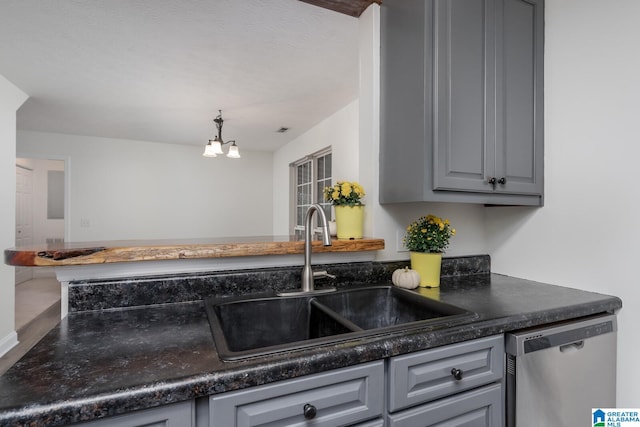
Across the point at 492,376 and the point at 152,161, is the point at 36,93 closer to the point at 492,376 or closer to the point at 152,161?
the point at 152,161

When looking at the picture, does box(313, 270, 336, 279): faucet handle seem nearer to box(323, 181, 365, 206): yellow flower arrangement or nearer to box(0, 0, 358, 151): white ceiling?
box(323, 181, 365, 206): yellow flower arrangement

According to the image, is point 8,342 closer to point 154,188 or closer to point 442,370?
point 154,188

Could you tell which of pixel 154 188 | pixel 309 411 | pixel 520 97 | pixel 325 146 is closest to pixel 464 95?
pixel 520 97

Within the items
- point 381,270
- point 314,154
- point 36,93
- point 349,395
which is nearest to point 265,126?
point 314,154

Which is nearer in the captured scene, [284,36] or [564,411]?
[564,411]

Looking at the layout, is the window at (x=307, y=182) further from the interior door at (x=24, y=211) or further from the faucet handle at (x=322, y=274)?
the interior door at (x=24, y=211)

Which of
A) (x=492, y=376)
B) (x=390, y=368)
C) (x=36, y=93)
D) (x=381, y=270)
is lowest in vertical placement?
(x=492, y=376)

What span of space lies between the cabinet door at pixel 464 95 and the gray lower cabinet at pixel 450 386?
619mm

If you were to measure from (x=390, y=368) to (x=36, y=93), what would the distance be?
13.6 feet

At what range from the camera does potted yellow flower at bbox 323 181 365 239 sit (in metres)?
1.53

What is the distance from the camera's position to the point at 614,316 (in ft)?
4.15

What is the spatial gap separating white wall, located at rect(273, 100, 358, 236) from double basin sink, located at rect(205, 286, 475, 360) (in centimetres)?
211

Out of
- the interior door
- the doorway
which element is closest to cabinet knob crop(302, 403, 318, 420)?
the doorway

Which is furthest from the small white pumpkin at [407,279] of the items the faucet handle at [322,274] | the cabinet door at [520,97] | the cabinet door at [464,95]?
the cabinet door at [520,97]
